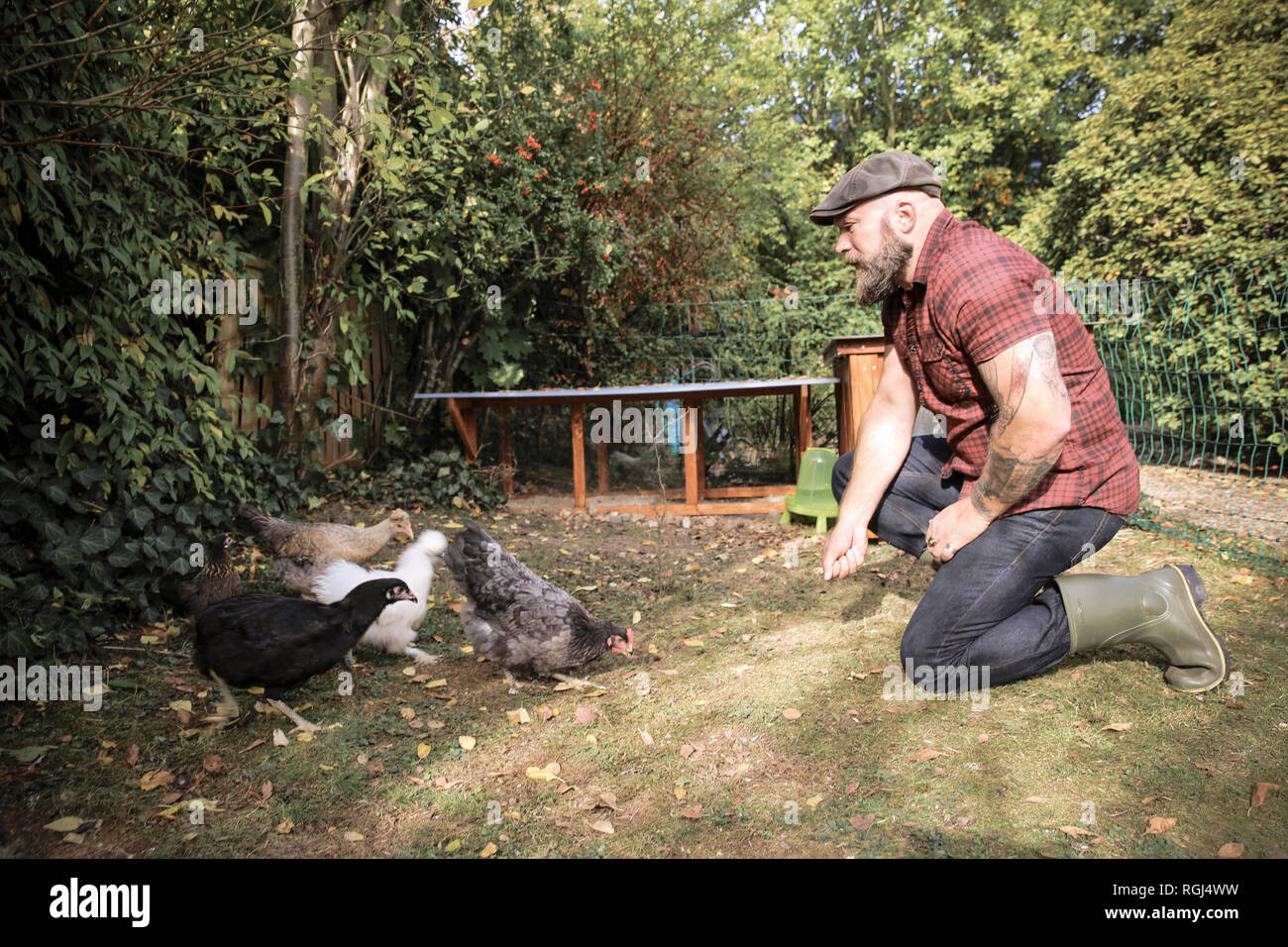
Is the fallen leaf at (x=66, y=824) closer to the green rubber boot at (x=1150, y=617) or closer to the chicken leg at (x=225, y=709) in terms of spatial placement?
the chicken leg at (x=225, y=709)

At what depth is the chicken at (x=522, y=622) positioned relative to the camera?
3148 millimetres

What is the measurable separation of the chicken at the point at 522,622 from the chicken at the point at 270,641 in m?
0.52

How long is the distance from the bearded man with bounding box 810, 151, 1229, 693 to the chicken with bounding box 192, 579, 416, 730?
186cm

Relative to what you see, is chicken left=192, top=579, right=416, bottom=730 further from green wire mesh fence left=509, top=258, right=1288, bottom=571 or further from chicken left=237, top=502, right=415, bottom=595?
green wire mesh fence left=509, top=258, right=1288, bottom=571

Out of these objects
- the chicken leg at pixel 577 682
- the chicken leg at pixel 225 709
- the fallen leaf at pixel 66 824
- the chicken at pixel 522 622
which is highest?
the chicken at pixel 522 622

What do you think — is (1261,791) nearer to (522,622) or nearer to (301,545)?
(522,622)

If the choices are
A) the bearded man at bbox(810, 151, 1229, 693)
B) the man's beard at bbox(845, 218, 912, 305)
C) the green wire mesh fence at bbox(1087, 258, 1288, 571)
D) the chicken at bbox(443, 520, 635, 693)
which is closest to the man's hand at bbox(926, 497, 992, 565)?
the bearded man at bbox(810, 151, 1229, 693)

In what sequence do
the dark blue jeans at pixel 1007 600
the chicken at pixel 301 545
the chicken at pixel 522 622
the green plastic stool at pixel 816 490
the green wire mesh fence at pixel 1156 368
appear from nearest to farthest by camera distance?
the dark blue jeans at pixel 1007 600
the chicken at pixel 522 622
the chicken at pixel 301 545
the green plastic stool at pixel 816 490
the green wire mesh fence at pixel 1156 368

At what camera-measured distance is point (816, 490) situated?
5672 mm

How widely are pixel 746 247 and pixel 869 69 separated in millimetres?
4947

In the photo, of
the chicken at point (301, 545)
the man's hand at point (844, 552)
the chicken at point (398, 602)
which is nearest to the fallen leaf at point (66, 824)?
the chicken at point (398, 602)

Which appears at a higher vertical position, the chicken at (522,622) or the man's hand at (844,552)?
the man's hand at (844,552)

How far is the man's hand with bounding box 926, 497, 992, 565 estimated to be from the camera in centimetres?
265

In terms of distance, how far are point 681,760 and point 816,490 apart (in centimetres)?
344
